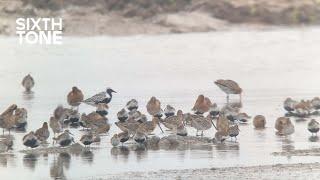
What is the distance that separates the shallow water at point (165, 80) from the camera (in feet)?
55.3

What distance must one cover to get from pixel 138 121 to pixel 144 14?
78.0 ft

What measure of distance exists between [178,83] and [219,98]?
343cm

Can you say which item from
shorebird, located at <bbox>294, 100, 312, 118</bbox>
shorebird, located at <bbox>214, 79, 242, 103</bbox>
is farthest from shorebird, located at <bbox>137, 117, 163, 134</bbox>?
shorebird, located at <bbox>214, 79, 242, 103</bbox>

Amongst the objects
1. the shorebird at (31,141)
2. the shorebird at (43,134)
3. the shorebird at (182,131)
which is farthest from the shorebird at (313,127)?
the shorebird at (31,141)

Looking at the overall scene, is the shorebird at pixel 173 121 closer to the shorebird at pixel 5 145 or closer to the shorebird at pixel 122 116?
the shorebird at pixel 122 116

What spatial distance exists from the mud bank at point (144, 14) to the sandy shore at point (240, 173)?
84.4 ft

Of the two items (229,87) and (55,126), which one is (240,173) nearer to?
(55,126)

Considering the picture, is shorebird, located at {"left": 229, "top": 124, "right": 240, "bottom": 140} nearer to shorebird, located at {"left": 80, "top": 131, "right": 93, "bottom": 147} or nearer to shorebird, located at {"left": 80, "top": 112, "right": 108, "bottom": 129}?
shorebird, located at {"left": 80, "top": 131, "right": 93, "bottom": 147}

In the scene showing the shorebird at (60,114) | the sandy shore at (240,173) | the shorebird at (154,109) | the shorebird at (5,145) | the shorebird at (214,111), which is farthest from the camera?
the shorebird at (214,111)

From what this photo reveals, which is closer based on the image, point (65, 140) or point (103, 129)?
point (65, 140)

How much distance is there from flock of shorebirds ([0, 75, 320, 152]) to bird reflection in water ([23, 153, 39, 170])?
41 cm

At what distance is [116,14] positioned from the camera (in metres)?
43.2

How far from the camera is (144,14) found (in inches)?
1706

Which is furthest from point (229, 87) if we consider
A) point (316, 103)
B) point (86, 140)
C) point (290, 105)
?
point (86, 140)
